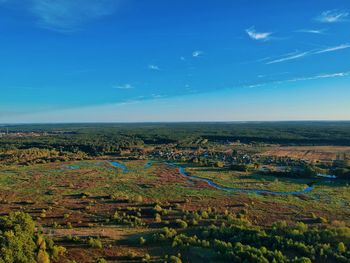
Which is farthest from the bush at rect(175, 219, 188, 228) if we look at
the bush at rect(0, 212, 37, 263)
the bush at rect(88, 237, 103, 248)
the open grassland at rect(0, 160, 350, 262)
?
the bush at rect(0, 212, 37, 263)

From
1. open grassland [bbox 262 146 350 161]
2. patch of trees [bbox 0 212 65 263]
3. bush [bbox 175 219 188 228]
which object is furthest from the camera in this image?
open grassland [bbox 262 146 350 161]

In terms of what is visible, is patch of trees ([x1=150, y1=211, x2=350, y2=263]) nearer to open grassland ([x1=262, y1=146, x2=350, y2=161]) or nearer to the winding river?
the winding river

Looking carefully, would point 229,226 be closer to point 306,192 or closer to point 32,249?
point 32,249

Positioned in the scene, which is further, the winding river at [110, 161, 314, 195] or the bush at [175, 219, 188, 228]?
the winding river at [110, 161, 314, 195]

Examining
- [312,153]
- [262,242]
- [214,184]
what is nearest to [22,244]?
[262,242]

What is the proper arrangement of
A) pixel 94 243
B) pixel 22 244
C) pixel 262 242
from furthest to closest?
pixel 94 243 → pixel 262 242 → pixel 22 244

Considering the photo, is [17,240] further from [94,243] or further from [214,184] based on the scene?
[214,184]

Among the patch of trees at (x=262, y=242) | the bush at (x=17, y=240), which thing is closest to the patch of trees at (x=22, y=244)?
the bush at (x=17, y=240)

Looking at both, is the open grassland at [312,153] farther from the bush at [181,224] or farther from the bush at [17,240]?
the bush at [17,240]

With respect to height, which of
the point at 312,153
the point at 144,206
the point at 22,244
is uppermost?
the point at 22,244

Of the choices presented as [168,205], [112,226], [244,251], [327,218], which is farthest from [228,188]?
[244,251]

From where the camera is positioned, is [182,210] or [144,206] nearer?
[182,210]

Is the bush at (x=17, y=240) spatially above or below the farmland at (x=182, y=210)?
above
